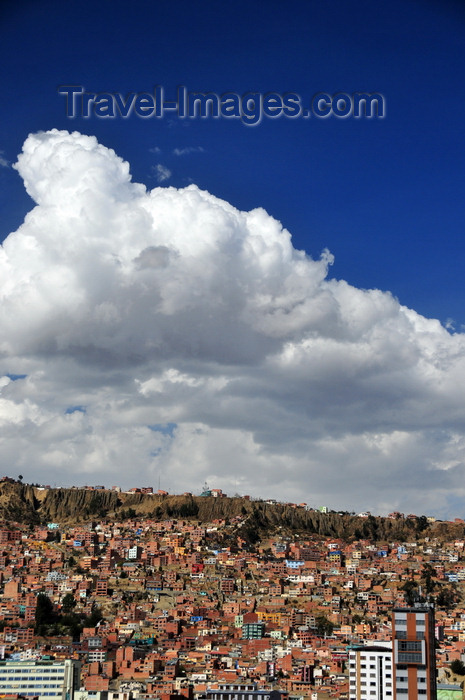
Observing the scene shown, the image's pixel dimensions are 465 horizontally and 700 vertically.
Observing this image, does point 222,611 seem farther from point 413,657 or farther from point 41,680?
point 413,657

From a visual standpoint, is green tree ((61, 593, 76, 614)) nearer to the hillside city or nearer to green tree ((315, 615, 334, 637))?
the hillside city

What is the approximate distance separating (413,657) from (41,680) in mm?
10982

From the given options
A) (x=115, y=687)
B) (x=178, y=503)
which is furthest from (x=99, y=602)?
(x=178, y=503)

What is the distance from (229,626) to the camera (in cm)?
2838

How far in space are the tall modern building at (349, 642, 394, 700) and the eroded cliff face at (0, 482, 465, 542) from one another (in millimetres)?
26506

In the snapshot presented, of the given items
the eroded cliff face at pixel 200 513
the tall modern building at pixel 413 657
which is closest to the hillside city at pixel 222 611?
the tall modern building at pixel 413 657

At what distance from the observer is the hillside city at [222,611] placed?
63.4 feet

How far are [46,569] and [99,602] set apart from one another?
16.4 feet

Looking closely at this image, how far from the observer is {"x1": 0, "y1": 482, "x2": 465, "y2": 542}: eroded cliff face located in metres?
45.2

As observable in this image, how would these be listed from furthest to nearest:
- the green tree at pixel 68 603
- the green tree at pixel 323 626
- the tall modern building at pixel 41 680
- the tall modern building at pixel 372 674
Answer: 1. the green tree at pixel 68 603
2. the green tree at pixel 323 626
3. the tall modern building at pixel 41 680
4. the tall modern building at pixel 372 674

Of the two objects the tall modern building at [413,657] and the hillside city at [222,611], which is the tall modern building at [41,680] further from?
the tall modern building at [413,657]

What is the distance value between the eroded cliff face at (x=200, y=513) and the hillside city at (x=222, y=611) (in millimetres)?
372

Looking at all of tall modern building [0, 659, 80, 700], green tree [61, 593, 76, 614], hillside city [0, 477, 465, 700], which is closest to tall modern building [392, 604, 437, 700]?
hillside city [0, 477, 465, 700]

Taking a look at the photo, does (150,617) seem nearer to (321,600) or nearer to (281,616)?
(281,616)
